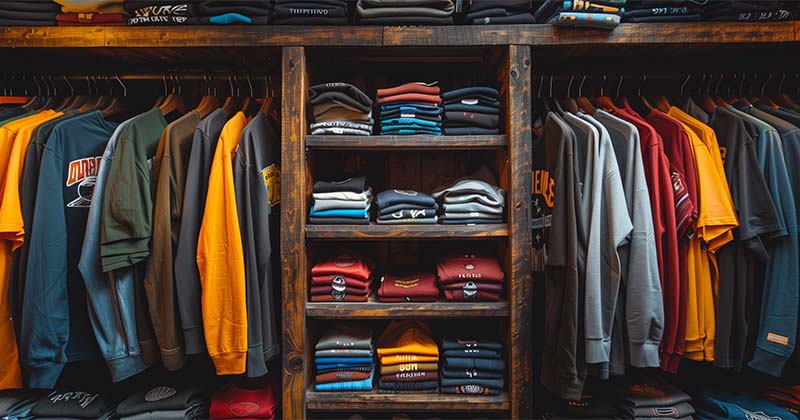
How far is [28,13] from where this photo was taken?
159 cm

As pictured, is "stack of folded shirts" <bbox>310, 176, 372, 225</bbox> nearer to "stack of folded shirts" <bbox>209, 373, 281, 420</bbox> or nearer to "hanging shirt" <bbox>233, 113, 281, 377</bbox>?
"hanging shirt" <bbox>233, 113, 281, 377</bbox>

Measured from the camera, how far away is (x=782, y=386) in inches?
67.2

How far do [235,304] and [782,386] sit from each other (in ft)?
7.17

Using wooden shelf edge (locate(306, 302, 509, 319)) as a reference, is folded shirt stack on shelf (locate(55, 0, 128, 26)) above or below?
above

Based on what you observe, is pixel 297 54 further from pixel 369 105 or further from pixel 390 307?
pixel 390 307

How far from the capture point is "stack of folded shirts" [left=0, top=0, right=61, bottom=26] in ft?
5.20

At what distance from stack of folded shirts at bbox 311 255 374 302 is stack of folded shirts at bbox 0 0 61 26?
141 centimetres

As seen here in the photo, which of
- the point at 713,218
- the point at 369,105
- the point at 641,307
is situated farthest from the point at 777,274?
the point at 369,105

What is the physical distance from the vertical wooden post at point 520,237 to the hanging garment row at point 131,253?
0.90 meters

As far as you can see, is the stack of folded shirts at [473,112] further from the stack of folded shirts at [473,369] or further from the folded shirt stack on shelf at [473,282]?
the stack of folded shirts at [473,369]

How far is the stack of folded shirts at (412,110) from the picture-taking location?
5.34 ft

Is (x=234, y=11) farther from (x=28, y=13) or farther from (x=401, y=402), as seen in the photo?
(x=401, y=402)

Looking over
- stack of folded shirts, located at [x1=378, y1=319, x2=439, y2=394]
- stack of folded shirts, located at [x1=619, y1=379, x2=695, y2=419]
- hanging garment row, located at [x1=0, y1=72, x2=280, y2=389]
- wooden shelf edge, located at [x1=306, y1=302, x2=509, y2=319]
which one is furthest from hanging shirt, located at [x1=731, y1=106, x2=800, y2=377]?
hanging garment row, located at [x1=0, y1=72, x2=280, y2=389]

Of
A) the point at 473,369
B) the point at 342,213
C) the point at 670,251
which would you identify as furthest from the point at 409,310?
the point at 670,251
